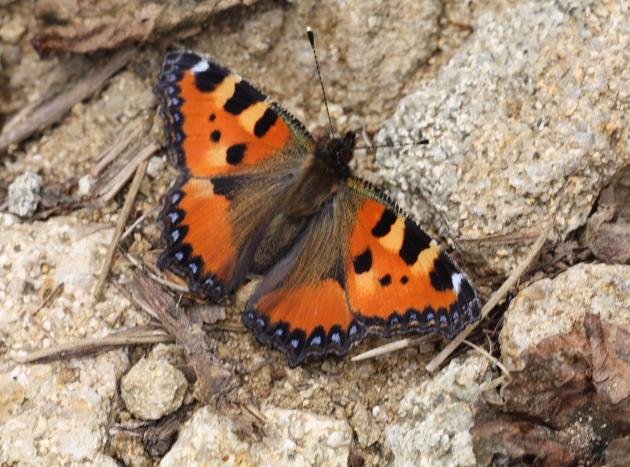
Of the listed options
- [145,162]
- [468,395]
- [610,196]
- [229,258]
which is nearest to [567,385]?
[468,395]

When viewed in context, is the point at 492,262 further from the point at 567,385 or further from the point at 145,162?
the point at 145,162

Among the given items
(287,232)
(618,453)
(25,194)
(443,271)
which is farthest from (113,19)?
(618,453)

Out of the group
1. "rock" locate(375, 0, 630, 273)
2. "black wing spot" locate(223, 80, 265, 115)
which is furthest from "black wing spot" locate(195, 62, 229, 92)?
"rock" locate(375, 0, 630, 273)

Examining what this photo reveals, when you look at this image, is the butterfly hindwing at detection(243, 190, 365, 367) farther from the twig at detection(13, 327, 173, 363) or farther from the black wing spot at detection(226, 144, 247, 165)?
the black wing spot at detection(226, 144, 247, 165)

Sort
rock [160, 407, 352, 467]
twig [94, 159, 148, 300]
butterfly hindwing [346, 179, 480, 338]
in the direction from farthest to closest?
1. twig [94, 159, 148, 300]
2. butterfly hindwing [346, 179, 480, 338]
3. rock [160, 407, 352, 467]

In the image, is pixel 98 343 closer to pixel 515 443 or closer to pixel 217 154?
pixel 217 154
